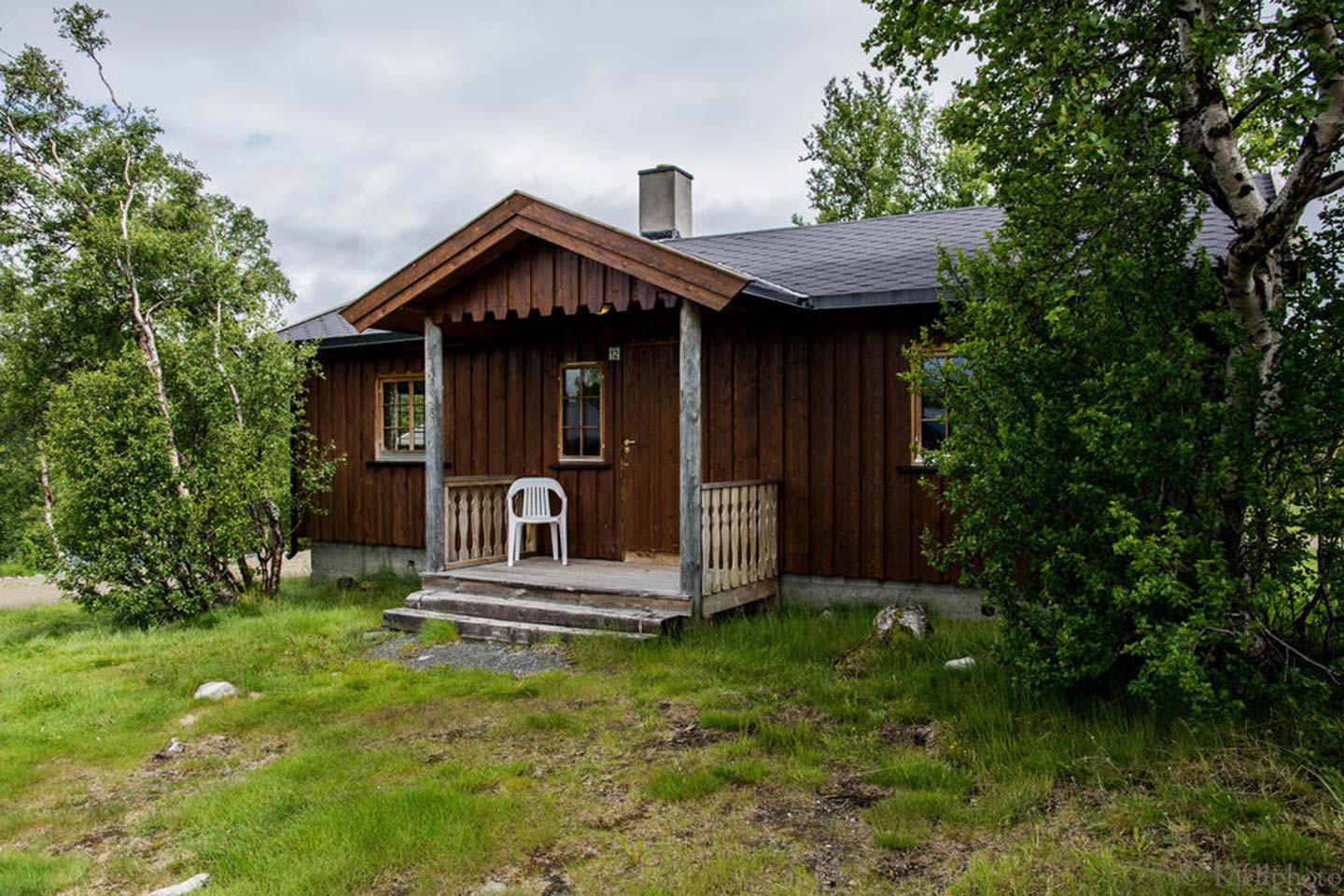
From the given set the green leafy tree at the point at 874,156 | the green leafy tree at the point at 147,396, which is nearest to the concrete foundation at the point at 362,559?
the green leafy tree at the point at 147,396

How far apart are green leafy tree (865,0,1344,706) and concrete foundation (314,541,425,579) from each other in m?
7.40

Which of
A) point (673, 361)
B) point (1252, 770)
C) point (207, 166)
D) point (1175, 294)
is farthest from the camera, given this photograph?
point (207, 166)

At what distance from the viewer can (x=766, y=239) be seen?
32.0ft

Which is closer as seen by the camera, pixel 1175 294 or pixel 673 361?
pixel 1175 294

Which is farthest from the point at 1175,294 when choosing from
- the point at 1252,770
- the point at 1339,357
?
the point at 1252,770

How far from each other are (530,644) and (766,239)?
5421 millimetres

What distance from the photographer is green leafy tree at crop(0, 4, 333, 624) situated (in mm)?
8211

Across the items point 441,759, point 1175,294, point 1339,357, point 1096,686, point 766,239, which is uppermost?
point 766,239

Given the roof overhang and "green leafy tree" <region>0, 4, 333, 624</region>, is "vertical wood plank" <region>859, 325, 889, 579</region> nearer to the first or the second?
the roof overhang

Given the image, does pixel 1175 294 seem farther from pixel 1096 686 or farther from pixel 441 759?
pixel 441 759

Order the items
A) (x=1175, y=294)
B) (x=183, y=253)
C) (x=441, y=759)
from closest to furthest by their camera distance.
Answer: (x=1175, y=294), (x=441, y=759), (x=183, y=253)

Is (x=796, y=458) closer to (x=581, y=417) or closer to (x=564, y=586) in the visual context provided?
(x=564, y=586)

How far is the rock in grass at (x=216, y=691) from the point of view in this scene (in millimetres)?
5605

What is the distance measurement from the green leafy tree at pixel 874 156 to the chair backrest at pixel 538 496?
18.3 metres
